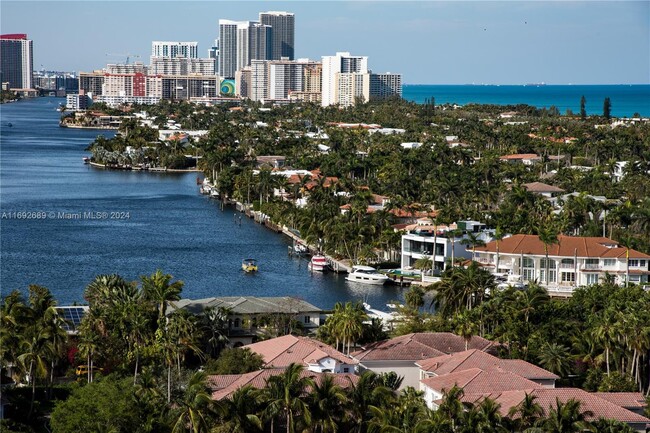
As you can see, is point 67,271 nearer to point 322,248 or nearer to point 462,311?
point 322,248

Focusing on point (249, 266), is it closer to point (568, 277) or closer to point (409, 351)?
point (568, 277)

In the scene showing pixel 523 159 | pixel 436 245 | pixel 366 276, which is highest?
pixel 523 159

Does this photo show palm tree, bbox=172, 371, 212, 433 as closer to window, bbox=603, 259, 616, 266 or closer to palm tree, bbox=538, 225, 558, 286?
palm tree, bbox=538, 225, 558, 286

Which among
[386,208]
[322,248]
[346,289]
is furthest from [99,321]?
[386,208]

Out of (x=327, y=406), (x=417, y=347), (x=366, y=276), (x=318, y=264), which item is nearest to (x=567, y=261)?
(x=366, y=276)

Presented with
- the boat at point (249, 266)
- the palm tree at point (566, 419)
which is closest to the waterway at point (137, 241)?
the boat at point (249, 266)

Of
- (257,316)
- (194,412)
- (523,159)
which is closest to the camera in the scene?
(194,412)

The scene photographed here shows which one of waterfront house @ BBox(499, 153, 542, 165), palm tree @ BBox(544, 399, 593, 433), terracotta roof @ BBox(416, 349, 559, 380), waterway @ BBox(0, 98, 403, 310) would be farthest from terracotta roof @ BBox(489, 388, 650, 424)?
waterfront house @ BBox(499, 153, 542, 165)
